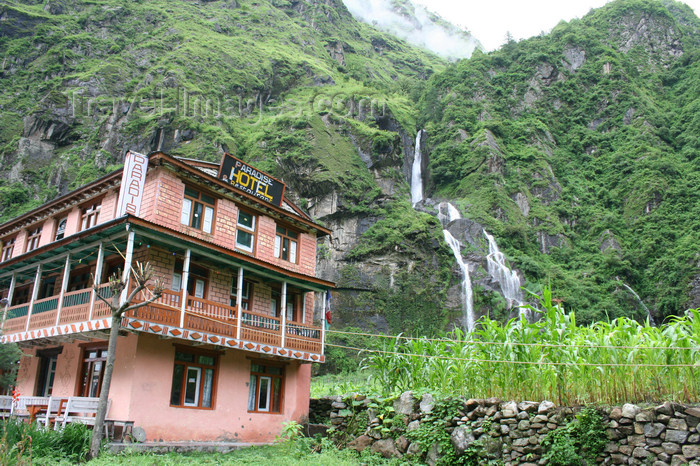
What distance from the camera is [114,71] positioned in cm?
5981

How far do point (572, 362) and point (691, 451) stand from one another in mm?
2353

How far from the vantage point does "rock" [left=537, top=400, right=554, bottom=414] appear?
10109 millimetres

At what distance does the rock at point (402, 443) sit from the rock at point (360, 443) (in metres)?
0.95

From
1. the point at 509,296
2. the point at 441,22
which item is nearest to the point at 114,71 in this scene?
the point at 509,296

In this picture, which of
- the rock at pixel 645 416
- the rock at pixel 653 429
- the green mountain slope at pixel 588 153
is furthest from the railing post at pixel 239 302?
the green mountain slope at pixel 588 153

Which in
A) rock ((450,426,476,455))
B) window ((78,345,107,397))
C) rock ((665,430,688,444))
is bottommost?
rock ((450,426,476,455))

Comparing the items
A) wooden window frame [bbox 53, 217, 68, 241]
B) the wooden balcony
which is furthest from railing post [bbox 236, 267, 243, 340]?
wooden window frame [bbox 53, 217, 68, 241]

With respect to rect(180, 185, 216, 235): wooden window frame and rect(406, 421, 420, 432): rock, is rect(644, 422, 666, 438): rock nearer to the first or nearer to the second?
rect(406, 421, 420, 432): rock

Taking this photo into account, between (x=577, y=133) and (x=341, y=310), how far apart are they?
4754 centimetres

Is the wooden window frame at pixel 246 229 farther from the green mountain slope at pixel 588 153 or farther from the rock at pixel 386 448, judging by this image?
the green mountain slope at pixel 588 153

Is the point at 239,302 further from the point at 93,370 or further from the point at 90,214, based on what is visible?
the point at 90,214

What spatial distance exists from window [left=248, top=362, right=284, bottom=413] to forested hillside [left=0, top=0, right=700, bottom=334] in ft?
65.8

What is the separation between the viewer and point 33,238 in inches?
842

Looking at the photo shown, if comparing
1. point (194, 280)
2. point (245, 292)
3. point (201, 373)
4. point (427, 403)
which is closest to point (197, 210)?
point (194, 280)
